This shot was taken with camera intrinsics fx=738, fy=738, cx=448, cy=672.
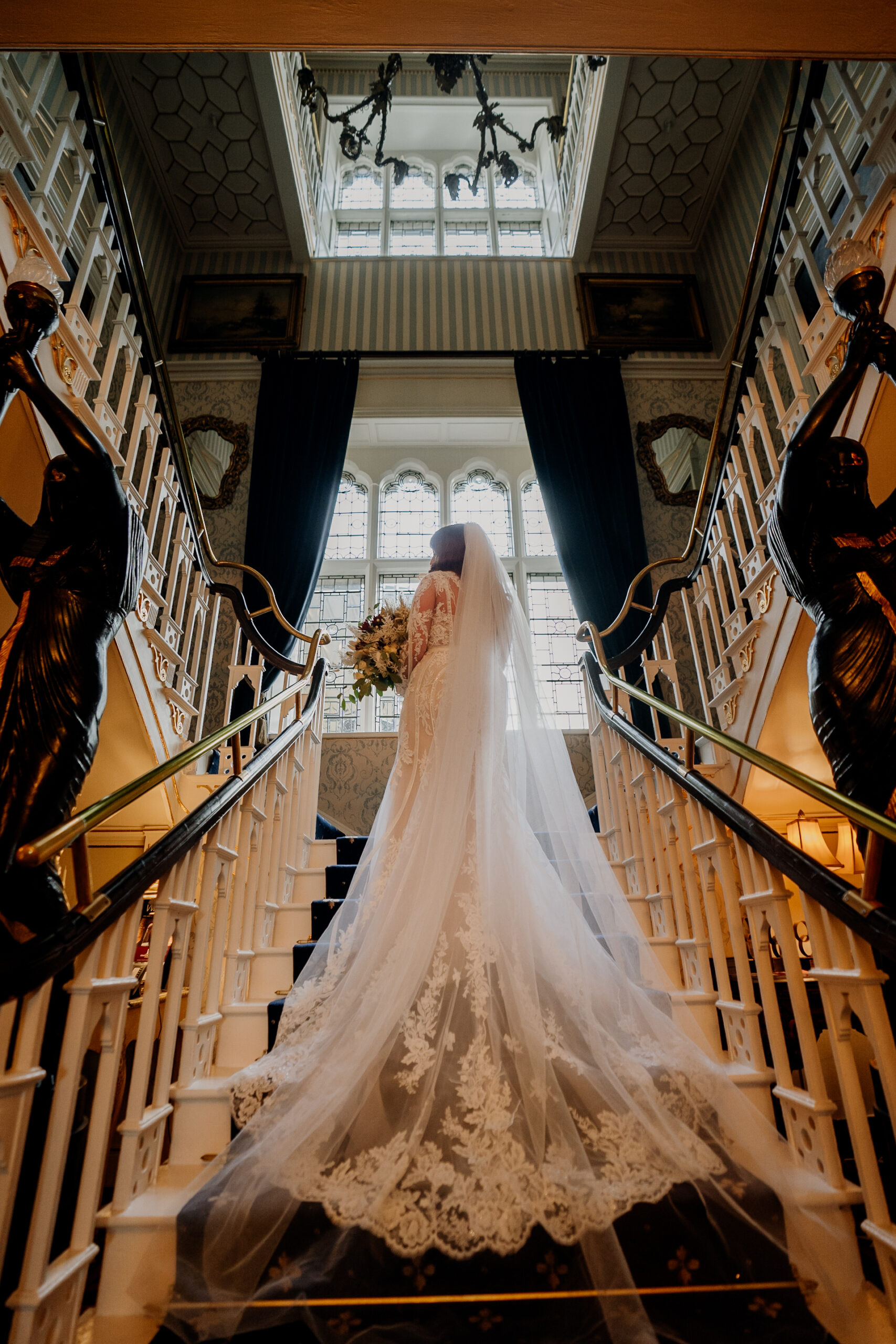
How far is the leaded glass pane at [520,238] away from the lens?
323 inches

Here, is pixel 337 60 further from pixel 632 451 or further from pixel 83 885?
pixel 83 885

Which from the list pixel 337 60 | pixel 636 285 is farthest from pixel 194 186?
pixel 636 285

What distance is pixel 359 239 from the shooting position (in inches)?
326

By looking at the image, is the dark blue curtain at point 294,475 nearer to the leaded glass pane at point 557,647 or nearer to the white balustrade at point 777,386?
the leaded glass pane at point 557,647

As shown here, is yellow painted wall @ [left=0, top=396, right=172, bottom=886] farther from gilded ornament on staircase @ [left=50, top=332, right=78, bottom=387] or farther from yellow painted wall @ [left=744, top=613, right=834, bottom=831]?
yellow painted wall @ [left=744, top=613, right=834, bottom=831]

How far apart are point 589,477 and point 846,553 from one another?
492 centimetres

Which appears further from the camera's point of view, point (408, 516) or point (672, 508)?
point (408, 516)

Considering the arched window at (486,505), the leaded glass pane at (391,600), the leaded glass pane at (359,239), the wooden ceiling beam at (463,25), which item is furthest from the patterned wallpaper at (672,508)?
the wooden ceiling beam at (463,25)

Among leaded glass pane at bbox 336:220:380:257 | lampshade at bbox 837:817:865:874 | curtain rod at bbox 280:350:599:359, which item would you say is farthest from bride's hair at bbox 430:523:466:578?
leaded glass pane at bbox 336:220:380:257

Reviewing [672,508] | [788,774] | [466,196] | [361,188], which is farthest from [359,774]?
[361,188]

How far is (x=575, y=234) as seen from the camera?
25.0 ft

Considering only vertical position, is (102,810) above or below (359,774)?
below

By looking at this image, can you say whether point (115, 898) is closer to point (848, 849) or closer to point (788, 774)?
point (788, 774)

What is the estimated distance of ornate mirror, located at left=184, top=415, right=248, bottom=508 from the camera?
685cm
